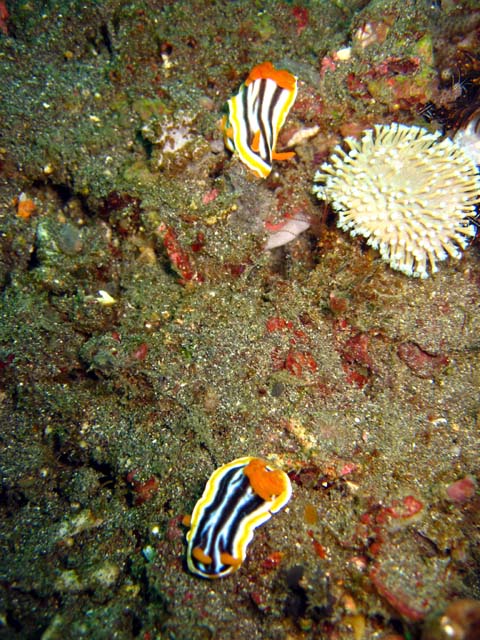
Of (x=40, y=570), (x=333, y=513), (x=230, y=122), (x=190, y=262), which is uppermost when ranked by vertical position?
(x=230, y=122)

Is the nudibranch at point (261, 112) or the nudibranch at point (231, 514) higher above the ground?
the nudibranch at point (261, 112)

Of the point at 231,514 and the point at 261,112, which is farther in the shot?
the point at 261,112

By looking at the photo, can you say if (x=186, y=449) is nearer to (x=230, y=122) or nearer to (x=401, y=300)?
(x=401, y=300)

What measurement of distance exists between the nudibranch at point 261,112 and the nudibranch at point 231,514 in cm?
264

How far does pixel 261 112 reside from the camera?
3.18 metres

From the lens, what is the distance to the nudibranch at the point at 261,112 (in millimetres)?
3178

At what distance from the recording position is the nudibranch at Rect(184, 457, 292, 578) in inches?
98.3

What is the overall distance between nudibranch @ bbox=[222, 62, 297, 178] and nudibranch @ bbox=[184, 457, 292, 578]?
8.65 feet

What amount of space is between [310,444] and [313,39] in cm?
435

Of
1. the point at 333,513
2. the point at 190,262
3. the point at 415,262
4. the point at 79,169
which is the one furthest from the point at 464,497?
the point at 79,169

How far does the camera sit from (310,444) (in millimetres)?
2887

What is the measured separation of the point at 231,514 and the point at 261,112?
11.0 feet

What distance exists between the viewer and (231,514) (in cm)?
256

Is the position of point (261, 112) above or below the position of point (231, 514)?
above
